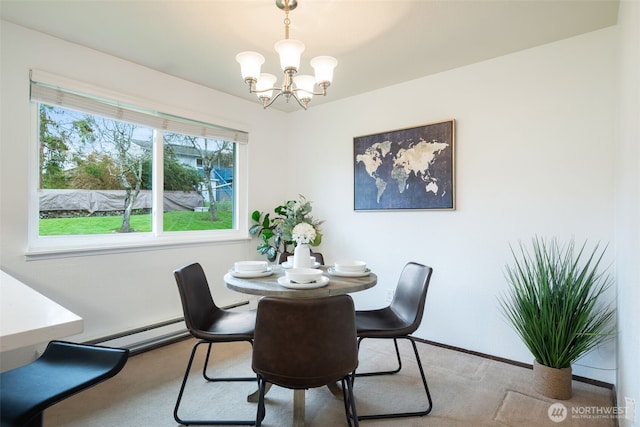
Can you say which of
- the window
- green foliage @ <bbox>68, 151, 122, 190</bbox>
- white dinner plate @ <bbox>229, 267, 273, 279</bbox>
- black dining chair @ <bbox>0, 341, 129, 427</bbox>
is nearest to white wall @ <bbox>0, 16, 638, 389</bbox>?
the window

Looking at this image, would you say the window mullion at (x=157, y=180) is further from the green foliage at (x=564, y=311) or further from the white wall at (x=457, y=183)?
the green foliage at (x=564, y=311)

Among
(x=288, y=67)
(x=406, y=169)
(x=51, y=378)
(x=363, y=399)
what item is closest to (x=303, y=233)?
(x=288, y=67)

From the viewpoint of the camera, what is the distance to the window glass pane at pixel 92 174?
245cm

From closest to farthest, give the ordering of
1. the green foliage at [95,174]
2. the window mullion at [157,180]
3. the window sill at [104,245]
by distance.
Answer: the window sill at [104,245], the green foliage at [95,174], the window mullion at [157,180]

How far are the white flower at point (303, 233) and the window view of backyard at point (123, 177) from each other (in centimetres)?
168

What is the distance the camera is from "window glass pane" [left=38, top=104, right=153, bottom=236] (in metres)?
2.45

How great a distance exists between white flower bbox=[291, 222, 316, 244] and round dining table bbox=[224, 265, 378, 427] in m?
0.28

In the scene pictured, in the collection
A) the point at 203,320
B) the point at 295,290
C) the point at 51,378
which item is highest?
the point at 295,290

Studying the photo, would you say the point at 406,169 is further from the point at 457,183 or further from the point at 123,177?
the point at 123,177

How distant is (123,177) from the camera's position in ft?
9.36

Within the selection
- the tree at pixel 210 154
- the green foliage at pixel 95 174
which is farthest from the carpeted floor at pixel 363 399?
the tree at pixel 210 154

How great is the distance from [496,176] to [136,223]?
3123 mm

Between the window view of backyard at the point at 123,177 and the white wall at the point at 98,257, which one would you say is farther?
the window view of backyard at the point at 123,177

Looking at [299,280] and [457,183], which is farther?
[457,183]
